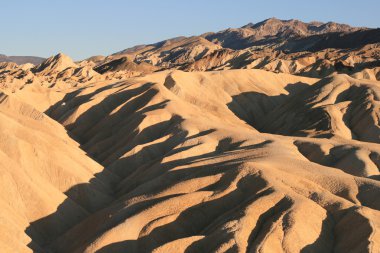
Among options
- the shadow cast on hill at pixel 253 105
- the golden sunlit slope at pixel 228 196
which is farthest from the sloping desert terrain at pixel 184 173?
the shadow cast on hill at pixel 253 105

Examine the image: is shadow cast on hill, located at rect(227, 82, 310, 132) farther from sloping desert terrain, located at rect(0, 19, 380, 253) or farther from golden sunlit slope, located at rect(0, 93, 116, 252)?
golden sunlit slope, located at rect(0, 93, 116, 252)

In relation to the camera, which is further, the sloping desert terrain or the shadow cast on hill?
the shadow cast on hill

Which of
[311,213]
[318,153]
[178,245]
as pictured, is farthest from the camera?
[318,153]

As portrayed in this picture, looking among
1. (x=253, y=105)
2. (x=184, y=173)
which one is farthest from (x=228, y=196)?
(x=253, y=105)

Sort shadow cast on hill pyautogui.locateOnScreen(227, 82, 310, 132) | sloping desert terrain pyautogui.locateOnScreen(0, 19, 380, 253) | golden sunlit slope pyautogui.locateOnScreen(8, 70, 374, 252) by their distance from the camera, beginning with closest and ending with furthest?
golden sunlit slope pyautogui.locateOnScreen(8, 70, 374, 252) → sloping desert terrain pyautogui.locateOnScreen(0, 19, 380, 253) → shadow cast on hill pyautogui.locateOnScreen(227, 82, 310, 132)

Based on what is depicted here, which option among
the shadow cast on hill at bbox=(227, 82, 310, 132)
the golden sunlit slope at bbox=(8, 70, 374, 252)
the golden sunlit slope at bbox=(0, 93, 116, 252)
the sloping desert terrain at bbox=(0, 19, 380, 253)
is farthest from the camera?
the shadow cast on hill at bbox=(227, 82, 310, 132)

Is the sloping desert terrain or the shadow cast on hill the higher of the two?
the sloping desert terrain

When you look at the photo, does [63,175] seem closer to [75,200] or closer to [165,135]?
[75,200]

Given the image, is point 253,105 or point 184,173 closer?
point 184,173

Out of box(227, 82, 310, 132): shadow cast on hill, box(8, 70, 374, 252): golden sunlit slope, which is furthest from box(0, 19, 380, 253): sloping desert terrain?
box(227, 82, 310, 132): shadow cast on hill

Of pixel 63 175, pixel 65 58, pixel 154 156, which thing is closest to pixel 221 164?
pixel 63 175

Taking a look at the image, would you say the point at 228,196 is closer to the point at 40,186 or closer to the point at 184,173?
the point at 184,173
